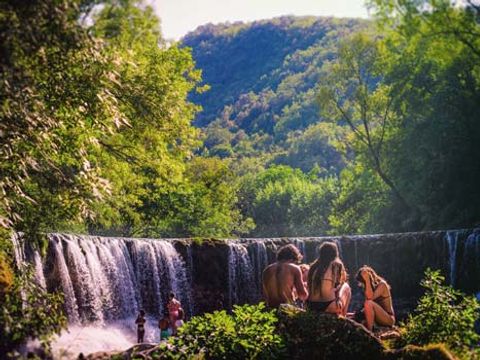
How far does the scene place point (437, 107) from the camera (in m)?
30.8

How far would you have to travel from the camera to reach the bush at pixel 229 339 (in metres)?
7.06

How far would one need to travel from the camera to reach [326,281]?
8586 millimetres

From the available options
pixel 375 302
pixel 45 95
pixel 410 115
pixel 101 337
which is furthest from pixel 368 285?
pixel 410 115

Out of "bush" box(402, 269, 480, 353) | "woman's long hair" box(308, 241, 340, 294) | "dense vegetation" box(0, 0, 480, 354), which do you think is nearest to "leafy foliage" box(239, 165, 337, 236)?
"dense vegetation" box(0, 0, 480, 354)

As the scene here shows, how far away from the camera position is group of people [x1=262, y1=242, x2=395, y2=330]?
28.0 feet

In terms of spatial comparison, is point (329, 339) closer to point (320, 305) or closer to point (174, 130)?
point (320, 305)

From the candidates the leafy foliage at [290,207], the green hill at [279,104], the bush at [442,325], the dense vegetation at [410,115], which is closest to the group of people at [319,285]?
the bush at [442,325]

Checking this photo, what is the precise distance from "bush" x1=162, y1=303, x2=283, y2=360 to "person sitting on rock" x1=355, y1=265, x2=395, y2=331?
7.68 feet

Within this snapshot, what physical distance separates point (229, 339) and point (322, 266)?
2032 mm

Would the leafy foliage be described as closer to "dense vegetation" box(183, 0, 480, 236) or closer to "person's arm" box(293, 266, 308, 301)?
"dense vegetation" box(183, 0, 480, 236)

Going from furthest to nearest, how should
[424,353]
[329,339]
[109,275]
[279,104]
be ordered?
[279,104] < [109,275] < [329,339] < [424,353]

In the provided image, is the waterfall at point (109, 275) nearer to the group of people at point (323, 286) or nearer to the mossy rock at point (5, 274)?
the mossy rock at point (5, 274)

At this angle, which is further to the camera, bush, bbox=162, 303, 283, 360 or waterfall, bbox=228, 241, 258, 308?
waterfall, bbox=228, 241, 258, 308

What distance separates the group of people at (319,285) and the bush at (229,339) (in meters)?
1.19
